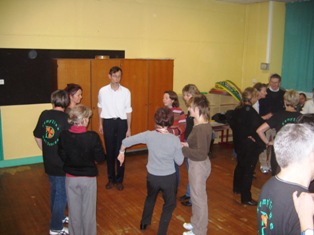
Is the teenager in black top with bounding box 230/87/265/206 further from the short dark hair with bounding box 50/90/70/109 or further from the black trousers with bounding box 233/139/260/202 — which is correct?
the short dark hair with bounding box 50/90/70/109

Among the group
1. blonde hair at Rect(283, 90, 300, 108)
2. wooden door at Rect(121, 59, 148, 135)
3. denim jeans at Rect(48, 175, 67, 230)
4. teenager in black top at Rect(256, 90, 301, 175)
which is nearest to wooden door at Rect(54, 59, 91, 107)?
wooden door at Rect(121, 59, 148, 135)

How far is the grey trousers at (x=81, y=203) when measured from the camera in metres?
3.07

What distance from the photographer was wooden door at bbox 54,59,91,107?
575 cm

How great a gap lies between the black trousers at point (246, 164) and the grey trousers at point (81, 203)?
2037mm

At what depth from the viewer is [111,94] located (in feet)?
16.0

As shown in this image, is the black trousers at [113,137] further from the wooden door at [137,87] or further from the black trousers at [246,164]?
the black trousers at [246,164]

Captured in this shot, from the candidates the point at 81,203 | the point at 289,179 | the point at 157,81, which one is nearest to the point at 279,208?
the point at 289,179

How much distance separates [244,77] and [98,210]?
5710 mm

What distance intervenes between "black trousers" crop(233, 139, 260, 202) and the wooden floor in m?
0.22

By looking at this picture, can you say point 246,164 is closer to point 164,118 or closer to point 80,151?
point 164,118

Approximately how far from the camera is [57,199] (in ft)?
11.4

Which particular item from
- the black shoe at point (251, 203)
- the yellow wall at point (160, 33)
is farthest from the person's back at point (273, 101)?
the yellow wall at point (160, 33)

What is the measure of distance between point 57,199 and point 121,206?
3.79ft

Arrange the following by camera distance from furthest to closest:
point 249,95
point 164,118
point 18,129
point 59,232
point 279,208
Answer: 1. point 18,129
2. point 249,95
3. point 59,232
4. point 164,118
5. point 279,208
